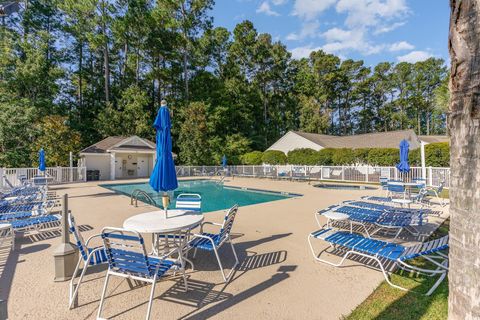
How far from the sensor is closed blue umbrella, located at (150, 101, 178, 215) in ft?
14.2

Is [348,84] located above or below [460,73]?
above

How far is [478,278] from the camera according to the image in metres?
1.31

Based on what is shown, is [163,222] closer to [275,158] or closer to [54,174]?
[54,174]

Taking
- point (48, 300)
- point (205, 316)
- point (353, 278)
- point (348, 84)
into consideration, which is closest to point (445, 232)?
point (353, 278)

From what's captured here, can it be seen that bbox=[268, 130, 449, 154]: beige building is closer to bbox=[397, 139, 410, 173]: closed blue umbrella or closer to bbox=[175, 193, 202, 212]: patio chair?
bbox=[397, 139, 410, 173]: closed blue umbrella

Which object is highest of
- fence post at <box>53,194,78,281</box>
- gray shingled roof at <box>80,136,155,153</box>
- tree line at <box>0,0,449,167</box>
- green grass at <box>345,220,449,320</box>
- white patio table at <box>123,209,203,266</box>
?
tree line at <box>0,0,449,167</box>

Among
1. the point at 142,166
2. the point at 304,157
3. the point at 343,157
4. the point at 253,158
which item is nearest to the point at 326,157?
the point at 343,157

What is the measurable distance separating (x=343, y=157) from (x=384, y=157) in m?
3.01

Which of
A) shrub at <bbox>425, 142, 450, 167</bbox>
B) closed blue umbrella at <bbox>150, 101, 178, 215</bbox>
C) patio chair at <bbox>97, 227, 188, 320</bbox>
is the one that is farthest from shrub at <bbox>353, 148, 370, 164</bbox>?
patio chair at <bbox>97, 227, 188, 320</bbox>

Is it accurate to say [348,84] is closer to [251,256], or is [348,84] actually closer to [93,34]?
[93,34]

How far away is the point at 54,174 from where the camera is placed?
59.7ft

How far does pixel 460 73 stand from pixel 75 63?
40.2 metres

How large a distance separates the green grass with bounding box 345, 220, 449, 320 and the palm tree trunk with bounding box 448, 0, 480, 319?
1.61m

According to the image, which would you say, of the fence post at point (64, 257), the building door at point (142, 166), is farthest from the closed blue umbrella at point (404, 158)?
the building door at point (142, 166)
